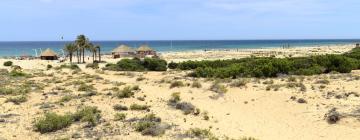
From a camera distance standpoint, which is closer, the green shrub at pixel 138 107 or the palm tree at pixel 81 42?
the green shrub at pixel 138 107

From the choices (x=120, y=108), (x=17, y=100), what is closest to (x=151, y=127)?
(x=120, y=108)

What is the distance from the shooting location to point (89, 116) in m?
16.4

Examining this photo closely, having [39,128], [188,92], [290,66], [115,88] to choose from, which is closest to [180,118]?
[39,128]

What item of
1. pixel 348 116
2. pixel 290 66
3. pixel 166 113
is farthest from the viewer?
pixel 290 66

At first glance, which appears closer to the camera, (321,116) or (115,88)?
(321,116)

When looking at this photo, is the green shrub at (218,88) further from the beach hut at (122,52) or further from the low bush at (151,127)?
the beach hut at (122,52)

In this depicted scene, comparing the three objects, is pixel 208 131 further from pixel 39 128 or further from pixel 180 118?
pixel 39 128

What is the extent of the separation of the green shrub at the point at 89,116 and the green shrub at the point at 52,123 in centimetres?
56

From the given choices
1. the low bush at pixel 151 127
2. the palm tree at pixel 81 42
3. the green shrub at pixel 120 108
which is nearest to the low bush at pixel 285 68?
the green shrub at pixel 120 108

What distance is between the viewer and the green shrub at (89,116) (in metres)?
16.1

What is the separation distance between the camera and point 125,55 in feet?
242

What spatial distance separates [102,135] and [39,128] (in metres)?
2.18

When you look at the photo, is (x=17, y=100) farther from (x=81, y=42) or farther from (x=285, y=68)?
(x=81, y=42)

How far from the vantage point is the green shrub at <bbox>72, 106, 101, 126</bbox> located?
52.9ft
